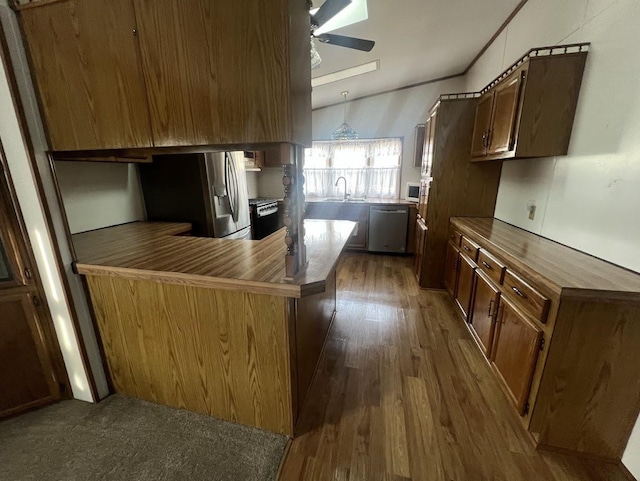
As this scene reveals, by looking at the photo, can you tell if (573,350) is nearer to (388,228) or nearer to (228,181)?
(228,181)

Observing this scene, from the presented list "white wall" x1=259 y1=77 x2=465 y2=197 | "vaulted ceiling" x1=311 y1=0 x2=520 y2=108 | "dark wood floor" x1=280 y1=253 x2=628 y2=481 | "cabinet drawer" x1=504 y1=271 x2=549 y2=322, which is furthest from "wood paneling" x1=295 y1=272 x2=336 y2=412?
"white wall" x1=259 y1=77 x2=465 y2=197

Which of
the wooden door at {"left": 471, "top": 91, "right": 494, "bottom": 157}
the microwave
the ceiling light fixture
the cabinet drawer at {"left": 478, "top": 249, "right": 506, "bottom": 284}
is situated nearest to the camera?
the cabinet drawer at {"left": 478, "top": 249, "right": 506, "bottom": 284}

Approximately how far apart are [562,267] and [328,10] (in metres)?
2.01

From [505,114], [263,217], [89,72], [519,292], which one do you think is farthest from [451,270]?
[89,72]

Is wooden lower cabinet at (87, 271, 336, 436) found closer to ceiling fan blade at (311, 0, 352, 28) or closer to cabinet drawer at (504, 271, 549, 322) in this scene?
cabinet drawer at (504, 271, 549, 322)

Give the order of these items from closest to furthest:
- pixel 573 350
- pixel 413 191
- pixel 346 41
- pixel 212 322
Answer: pixel 573 350 → pixel 212 322 → pixel 346 41 → pixel 413 191

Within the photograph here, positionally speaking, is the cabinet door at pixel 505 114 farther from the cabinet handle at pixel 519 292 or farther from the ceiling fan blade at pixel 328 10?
the ceiling fan blade at pixel 328 10

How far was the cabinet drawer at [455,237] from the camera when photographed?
2.68 meters

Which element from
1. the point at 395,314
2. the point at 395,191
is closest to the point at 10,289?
the point at 395,314

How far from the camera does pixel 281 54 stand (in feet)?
3.01

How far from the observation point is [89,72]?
1143 millimetres

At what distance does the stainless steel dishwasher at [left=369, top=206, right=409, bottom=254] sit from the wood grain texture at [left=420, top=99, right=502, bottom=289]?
1.30 metres

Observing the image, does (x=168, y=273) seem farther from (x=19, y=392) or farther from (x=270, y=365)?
(x=19, y=392)

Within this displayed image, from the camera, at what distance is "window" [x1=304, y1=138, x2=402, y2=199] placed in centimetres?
491
